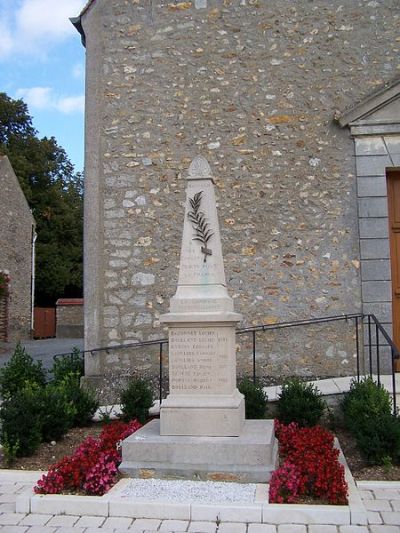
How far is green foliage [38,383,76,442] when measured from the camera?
6.10 meters

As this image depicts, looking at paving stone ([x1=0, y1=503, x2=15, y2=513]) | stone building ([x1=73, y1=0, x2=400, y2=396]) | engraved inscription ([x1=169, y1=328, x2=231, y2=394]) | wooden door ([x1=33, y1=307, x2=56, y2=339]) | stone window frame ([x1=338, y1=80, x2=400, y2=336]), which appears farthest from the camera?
wooden door ([x1=33, y1=307, x2=56, y2=339])

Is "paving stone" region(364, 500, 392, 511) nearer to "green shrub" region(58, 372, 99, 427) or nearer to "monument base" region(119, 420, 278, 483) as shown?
"monument base" region(119, 420, 278, 483)

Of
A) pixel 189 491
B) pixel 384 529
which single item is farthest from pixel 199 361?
pixel 384 529

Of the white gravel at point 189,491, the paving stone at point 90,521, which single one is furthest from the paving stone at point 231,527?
the paving stone at point 90,521

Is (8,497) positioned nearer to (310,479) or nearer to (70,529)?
(70,529)

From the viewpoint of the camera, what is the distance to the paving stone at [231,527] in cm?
378

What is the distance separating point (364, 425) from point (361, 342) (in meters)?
2.74

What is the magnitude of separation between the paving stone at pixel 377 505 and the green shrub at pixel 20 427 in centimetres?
323

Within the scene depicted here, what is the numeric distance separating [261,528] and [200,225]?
2.80 meters

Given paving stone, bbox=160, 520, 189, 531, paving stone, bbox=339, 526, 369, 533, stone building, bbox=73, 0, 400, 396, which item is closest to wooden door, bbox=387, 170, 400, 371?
stone building, bbox=73, 0, 400, 396

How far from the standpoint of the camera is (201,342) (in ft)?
17.2

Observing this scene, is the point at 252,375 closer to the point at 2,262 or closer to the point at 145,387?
the point at 145,387

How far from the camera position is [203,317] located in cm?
520

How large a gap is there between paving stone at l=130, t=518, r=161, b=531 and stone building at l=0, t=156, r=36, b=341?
795 inches
